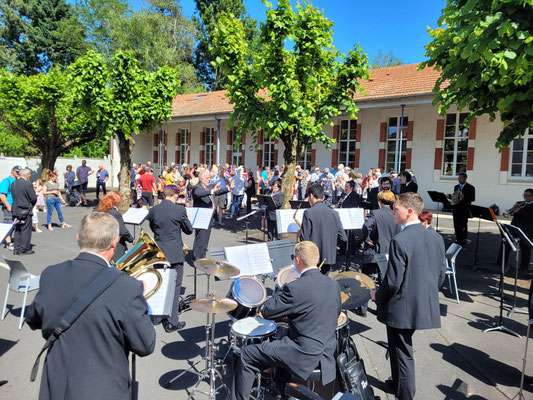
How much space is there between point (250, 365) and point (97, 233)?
69.5 inches

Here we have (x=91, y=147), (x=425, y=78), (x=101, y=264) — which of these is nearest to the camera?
(x=101, y=264)

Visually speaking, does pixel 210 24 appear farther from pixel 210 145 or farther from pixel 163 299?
pixel 163 299

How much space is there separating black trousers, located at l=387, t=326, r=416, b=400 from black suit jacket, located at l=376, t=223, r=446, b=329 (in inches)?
5.4

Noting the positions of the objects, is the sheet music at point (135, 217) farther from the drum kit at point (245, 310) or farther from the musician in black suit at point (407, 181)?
the musician in black suit at point (407, 181)

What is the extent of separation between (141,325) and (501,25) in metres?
5.30

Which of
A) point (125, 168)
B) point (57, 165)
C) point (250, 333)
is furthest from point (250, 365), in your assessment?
point (57, 165)

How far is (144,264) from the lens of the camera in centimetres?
331

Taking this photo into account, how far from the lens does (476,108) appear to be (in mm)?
6770

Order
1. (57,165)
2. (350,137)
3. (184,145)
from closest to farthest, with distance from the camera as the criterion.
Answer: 1. (350,137)
2. (184,145)
3. (57,165)

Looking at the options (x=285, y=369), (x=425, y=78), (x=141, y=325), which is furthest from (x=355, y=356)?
(x=425, y=78)

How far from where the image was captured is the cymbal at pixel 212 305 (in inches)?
137

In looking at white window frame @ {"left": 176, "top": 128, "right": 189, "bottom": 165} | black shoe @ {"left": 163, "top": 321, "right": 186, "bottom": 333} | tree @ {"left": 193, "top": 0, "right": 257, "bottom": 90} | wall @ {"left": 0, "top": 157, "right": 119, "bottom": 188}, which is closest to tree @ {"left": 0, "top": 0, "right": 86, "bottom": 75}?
tree @ {"left": 193, "top": 0, "right": 257, "bottom": 90}

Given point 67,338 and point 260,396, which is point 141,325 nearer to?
point 67,338

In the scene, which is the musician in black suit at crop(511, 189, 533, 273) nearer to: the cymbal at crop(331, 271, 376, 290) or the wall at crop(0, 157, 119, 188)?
the cymbal at crop(331, 271, 376, 290)
